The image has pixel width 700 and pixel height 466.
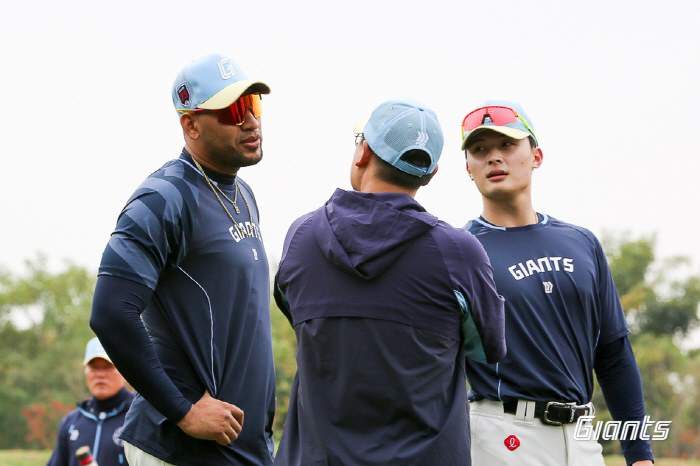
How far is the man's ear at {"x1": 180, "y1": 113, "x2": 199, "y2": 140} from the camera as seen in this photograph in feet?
11.1

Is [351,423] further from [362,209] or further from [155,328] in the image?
[155,328]

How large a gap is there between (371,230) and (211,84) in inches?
49.1

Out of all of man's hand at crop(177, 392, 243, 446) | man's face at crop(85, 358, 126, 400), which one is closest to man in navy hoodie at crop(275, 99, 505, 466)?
man's hand at crop(177, 392, 243, 446)

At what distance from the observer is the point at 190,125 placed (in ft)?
11.1

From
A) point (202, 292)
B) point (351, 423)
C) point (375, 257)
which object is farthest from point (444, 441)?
point (202, 292)

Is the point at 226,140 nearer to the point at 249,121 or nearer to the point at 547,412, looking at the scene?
the point at 249,121

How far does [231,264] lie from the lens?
3.13 m

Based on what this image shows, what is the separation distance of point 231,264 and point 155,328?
0.43 metres

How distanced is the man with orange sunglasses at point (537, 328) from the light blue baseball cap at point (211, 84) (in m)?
1.38

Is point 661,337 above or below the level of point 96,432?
below

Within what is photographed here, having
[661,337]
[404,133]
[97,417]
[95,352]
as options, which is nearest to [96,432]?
[97,417]

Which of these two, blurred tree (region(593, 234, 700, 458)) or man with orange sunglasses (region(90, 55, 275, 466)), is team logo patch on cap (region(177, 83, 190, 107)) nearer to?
man with orange sunglasses (region(90, 55, 275, 466))

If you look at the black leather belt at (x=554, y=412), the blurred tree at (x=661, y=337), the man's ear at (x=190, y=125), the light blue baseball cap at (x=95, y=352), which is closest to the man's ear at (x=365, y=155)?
the man's ear at (x=190, y=125)

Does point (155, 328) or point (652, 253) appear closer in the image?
point (155, 328)
